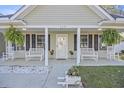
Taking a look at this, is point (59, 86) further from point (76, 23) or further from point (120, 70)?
point (76, 23)

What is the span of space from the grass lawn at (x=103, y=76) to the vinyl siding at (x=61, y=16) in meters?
3.05

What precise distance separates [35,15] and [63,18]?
1.73 metres

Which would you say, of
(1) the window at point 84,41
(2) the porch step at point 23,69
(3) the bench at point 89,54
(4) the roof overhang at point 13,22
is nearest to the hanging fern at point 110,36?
(3) the bench at point 89,54

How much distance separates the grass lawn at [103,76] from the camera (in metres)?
10.5

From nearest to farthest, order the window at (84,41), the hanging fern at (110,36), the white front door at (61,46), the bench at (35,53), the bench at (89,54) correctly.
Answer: the hanging fern at (110,36) < the bench at (89,54) < the bench at (35,53) < the white front door at (61,46) < the window at (84,41)

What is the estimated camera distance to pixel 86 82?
10.8 m

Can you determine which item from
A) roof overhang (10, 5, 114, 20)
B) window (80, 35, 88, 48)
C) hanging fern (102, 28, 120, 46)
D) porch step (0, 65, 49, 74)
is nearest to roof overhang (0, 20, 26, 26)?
roof overhang (10, 5, 114, 20)

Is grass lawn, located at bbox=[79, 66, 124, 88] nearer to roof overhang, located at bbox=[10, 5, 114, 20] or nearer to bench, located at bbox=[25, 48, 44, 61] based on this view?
roof overhang, located at bbox=[10, 5, 114, 20]

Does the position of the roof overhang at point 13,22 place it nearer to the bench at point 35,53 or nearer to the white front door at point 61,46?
the bench at point 35,53

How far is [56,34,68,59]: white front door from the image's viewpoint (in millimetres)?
18859

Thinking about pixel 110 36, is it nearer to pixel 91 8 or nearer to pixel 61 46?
pixel 91 8

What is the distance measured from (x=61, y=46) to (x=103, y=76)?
24.0ft

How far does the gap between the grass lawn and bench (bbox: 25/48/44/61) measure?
4104 millimetres

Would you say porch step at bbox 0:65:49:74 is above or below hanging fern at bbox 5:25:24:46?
below
